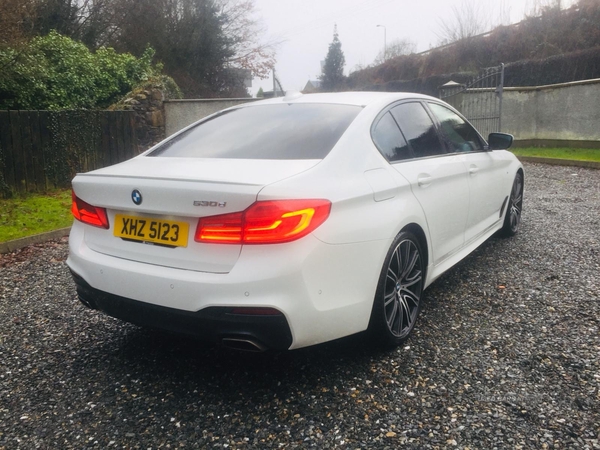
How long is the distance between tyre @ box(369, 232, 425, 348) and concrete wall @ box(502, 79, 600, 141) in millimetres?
12098

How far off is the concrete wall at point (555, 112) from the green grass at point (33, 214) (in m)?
12.1

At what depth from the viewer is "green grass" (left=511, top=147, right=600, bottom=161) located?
476 inches

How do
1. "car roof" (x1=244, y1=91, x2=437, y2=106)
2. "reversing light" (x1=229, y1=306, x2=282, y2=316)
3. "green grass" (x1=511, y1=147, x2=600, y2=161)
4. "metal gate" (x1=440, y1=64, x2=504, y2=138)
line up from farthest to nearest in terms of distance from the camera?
"metal gate" (x1=440, y1=64, x2=504, y2=138) → "green grass" (x1=511, y1=147, x2=600, y2=161) → "car roof" (x1=244, y1=91, x2=437, y2=106) → "reversing light" (x1=229, y1=306, x2=282, y2=316)

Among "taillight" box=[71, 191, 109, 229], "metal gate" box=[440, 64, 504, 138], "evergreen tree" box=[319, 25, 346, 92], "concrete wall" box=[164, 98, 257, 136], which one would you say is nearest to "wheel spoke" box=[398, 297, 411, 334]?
"taillight" box=[71, 191, 109, 229]

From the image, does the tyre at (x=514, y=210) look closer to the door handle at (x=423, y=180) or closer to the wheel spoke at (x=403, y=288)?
the door handle at (x=423, y=180)

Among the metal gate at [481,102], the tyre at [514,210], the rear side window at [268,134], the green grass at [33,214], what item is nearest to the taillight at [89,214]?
the rear side window at [268,134]

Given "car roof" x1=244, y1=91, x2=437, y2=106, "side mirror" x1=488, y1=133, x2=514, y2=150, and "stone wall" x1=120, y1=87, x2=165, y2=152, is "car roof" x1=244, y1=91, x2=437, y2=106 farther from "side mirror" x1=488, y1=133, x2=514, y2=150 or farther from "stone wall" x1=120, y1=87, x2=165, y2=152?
"stone wall" x1=120, y1=87, x2=165, y2=152

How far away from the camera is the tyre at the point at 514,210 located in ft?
17.7

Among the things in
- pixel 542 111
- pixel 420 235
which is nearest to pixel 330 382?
pixel 420 235

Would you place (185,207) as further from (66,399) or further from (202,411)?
(66,399)

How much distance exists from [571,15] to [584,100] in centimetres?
809

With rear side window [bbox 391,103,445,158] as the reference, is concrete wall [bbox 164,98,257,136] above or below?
above

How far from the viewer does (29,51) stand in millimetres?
A: 10102

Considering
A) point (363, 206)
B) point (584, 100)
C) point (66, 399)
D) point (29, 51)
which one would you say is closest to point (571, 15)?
point (584, 100)
